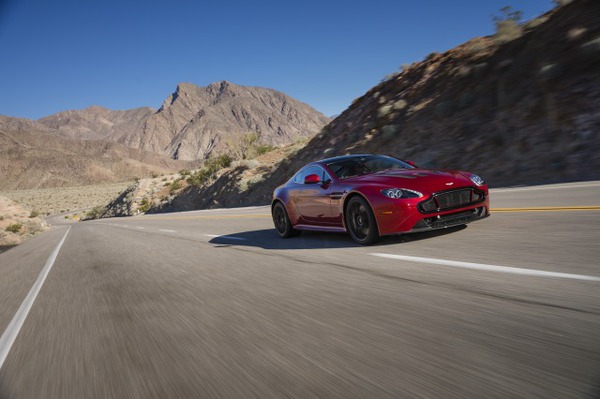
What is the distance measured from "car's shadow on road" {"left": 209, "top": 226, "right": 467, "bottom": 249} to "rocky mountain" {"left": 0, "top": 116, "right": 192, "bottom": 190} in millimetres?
148043

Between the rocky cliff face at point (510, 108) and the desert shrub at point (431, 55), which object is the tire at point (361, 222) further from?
the desert shrub at point (431, 55)

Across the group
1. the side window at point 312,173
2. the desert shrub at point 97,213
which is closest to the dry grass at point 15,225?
the side window at point 312,173

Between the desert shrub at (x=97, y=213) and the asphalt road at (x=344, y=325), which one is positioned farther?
the desert shrub at (x=97, y=213)

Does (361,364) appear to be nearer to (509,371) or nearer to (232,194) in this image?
(509,371)

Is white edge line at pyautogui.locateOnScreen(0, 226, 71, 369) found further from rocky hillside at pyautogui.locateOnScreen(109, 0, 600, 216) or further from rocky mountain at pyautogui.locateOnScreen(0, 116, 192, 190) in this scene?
rocky mountain at pyautogui.locateOnScreen(0, 116, 192, 190)

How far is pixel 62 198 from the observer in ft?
376

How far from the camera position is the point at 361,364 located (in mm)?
2453

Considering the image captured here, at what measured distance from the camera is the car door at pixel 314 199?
7105 millimetres

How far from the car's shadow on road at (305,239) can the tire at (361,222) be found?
0.14 m

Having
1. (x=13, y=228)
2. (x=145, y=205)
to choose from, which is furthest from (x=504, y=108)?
(x=145, y=205)

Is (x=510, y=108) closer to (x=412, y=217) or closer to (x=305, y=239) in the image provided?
(x=305, y=239)

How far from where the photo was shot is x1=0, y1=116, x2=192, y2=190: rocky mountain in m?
138

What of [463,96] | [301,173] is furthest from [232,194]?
[301,173]

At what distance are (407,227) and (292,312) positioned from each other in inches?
99.3
